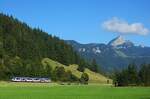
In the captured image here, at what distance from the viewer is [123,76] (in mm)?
199125

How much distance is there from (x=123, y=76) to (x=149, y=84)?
1193 centimetres

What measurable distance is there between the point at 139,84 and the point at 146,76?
15.6 ft

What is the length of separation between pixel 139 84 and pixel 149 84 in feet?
14.5

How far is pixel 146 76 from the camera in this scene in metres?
200

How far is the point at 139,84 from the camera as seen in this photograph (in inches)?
7854

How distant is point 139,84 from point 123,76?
8.00 metres

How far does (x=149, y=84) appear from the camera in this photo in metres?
198

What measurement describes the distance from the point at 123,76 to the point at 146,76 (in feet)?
33.9
